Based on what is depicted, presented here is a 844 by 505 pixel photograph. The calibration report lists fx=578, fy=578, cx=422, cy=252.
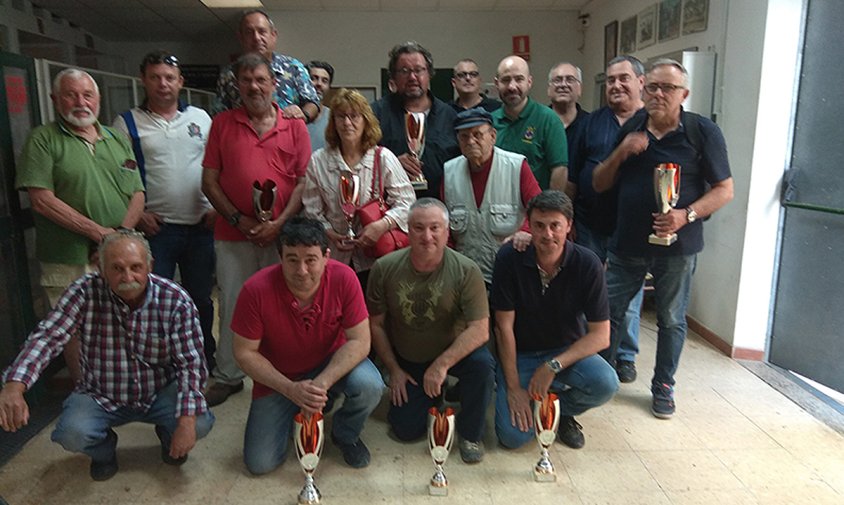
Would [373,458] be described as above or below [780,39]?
below

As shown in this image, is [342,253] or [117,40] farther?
[117,40]

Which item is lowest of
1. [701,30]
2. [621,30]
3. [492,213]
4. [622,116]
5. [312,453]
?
[312,453]

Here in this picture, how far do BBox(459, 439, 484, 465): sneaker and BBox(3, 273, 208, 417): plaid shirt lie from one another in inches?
41.0

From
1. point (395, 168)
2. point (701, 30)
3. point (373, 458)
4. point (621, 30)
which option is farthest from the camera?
point (621, 30)

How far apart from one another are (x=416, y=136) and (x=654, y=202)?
1121 mm

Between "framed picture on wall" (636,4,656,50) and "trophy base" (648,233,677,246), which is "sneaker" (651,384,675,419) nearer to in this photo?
"trophy base" (648,233,677,246)

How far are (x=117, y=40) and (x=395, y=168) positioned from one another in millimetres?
7768

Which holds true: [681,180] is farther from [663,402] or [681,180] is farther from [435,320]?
[435,320]

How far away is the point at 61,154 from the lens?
2477 mm

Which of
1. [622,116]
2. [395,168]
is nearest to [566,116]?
[622,116]

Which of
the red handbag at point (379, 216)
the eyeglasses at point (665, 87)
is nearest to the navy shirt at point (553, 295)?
the red handbag at point (379, 216)

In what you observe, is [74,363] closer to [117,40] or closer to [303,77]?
[303,77]

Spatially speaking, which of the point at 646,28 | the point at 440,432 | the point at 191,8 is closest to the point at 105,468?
the point at 440,432

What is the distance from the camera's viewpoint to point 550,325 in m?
2.46
